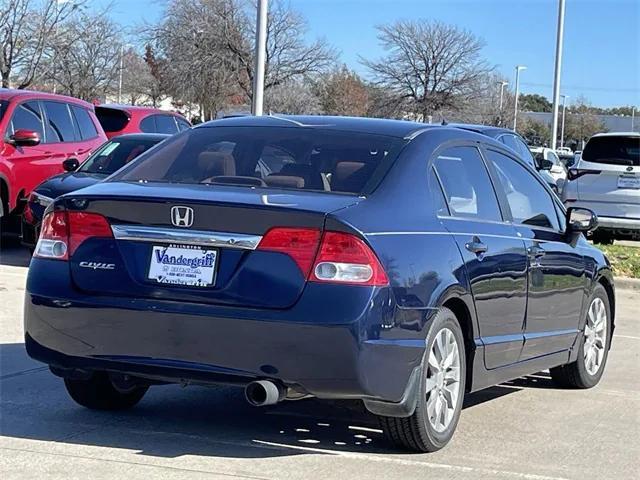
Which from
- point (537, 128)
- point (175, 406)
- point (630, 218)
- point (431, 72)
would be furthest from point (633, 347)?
point (537, 128)

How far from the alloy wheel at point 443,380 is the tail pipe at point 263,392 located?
2.70ft

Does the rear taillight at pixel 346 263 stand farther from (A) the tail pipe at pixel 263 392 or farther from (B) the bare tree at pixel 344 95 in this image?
(B) the bare tree at pixel 344 95

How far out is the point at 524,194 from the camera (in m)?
6.81

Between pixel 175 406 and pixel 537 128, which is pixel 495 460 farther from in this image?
pixel 537 128

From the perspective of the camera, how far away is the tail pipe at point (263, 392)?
4.76 metres

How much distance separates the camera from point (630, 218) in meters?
16.0

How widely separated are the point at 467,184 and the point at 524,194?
920 millimetres

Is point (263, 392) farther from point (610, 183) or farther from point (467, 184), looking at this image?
point (610, 183)

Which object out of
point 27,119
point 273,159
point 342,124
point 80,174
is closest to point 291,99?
point 27,119

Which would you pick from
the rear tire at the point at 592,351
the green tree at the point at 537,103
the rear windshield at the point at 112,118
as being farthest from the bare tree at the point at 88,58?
the green tree at the point at 537,103

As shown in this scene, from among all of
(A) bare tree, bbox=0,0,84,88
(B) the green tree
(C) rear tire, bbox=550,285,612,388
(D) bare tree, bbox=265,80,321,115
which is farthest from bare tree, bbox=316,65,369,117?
(B) the green tree

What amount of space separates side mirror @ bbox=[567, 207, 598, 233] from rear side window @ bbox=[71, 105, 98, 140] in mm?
9166

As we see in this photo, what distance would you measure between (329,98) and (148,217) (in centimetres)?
3737

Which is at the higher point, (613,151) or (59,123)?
(59,123)
